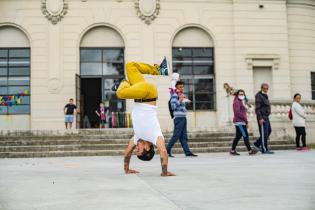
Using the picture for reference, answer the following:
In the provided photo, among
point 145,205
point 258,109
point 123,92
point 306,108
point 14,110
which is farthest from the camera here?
point 14,110

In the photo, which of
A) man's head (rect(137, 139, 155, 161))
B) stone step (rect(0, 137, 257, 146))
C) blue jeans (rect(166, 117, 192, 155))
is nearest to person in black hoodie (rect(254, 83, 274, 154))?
blue jeans (rect(166, 117, 192, 155))

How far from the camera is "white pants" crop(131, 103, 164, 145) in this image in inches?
259

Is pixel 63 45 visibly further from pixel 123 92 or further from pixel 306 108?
pixel 123 92

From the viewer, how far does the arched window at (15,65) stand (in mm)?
21016

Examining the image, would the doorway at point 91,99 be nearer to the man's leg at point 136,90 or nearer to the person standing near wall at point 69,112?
the person standing near wall at point 69,112

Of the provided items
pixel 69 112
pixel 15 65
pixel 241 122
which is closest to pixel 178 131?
pixel 241 122

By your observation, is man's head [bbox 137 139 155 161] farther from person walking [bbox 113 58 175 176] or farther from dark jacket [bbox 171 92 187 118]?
dark jacket [bbox 171 92 187 118]

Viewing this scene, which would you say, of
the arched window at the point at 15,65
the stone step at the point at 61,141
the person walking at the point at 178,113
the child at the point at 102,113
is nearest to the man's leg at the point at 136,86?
the person walking at the point at 178,113

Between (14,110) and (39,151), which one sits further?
(14,110)

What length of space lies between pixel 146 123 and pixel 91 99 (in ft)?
63.5

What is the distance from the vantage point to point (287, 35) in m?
22.0

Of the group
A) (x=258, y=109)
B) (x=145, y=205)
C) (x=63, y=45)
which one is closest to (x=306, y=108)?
(x=258, y=109)

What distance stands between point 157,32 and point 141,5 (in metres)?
1.47

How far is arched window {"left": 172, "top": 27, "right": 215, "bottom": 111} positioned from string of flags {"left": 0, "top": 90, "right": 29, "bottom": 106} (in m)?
7.29
